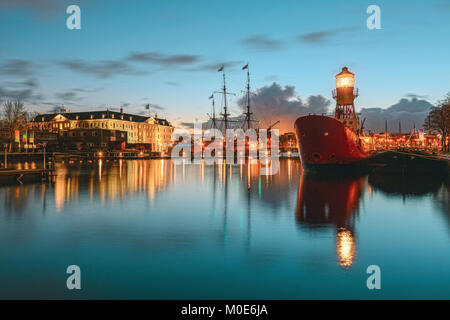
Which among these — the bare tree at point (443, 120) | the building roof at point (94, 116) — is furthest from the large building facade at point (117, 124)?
the bare tree at point (443, 120)

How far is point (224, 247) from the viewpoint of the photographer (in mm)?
9922

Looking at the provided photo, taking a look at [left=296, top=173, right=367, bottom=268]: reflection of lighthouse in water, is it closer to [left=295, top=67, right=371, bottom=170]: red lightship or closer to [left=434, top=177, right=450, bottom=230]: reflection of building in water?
[left=434, top=177, right=450, bottom=230]: reflection of building in water

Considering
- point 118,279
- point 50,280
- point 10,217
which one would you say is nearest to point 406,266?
point 118,279

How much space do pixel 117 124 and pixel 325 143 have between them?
4880 inches

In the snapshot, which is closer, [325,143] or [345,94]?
[325,143]

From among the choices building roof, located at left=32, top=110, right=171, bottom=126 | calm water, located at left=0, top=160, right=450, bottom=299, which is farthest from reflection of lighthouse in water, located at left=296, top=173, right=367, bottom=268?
building roof, located at left=32, top=110, right=171, bottom=126

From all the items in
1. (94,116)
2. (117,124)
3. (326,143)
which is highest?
(94,116)

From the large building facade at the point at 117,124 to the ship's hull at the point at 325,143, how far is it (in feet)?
331

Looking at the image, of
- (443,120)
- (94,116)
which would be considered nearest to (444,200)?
(443,120)

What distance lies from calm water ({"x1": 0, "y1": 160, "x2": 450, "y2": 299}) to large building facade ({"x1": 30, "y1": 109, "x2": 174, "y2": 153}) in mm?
119583

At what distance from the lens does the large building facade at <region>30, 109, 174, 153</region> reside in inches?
5704

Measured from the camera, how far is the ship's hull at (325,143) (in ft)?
118

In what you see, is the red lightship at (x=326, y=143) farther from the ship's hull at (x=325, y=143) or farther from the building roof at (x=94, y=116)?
the building roof at (x=94, y=116)

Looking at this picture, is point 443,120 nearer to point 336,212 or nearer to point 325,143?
point 325,143
